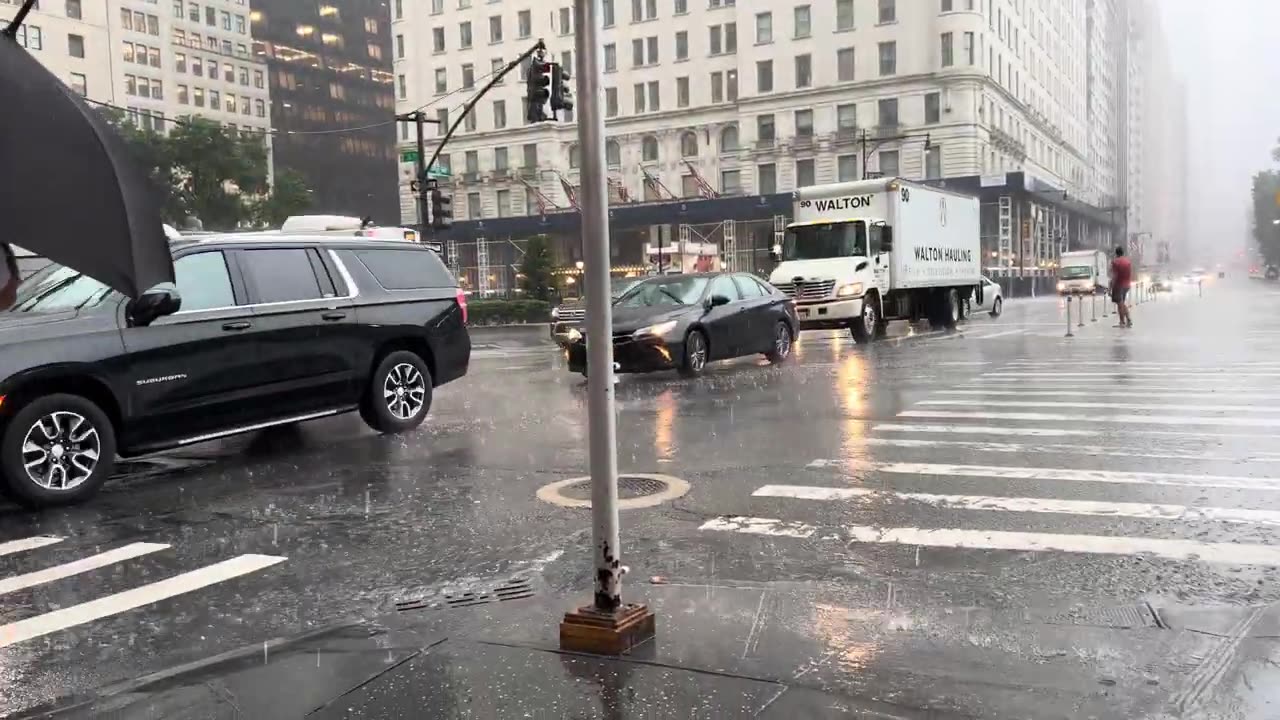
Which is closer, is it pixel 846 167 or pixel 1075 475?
pixel 1075 475

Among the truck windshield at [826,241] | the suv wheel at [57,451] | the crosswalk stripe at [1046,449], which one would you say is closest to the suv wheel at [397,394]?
the suv wheel at [57,451]

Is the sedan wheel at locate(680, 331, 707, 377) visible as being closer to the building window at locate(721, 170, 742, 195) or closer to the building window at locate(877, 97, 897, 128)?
the building window at locate(877, 97, 897, 128)

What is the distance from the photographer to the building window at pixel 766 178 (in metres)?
71.3

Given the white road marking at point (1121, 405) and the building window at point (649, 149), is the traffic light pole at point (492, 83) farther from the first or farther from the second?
the building window at point (649, 149)

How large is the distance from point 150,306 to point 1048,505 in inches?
239

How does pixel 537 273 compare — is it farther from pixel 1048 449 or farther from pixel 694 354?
pixel 1048 449

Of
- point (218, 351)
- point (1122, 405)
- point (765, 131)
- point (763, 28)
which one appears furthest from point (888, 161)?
point (218, 351)

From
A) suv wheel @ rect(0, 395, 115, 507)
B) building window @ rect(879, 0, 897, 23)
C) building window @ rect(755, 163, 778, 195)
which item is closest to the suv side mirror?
suv wheel @ rect(0, 395, 115, 507)

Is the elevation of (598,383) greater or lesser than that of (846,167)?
lesser

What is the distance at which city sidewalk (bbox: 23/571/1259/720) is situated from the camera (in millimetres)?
3656

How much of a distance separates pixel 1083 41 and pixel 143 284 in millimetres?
122823

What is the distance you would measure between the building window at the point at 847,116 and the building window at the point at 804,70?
9.74 ft

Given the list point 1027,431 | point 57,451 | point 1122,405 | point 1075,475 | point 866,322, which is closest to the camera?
point 57,451

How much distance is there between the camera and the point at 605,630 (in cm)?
417
